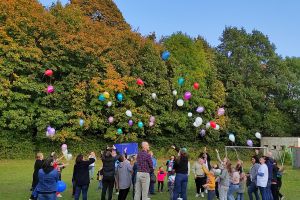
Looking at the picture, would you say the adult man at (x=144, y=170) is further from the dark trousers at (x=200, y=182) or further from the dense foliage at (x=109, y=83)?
the dense foliage at (x=109, y=83)

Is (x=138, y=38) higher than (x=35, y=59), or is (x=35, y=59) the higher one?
(x=138, y=38)

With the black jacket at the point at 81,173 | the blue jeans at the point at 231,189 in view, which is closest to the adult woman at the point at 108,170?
the black jacket at the point at 81,173

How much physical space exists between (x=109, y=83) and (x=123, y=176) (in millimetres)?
Answer: 23065

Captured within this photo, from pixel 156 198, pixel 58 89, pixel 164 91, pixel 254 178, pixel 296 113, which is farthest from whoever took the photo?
pixel 296 113

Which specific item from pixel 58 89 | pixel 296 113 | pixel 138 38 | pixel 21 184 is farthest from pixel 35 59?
pixel 296 113

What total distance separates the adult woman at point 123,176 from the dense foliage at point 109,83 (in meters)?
21.9

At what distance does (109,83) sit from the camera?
113 ft

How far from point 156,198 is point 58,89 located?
21916 millimetres

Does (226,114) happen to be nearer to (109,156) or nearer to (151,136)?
A: (151,136)

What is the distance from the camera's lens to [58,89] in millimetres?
34219

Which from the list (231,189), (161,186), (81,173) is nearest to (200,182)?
(161,186)

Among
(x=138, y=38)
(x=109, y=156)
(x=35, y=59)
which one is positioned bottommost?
→ (x=109, y=156)

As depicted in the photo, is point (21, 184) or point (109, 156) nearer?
point (109, 156)

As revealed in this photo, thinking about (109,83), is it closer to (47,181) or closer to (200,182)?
(200,182)
